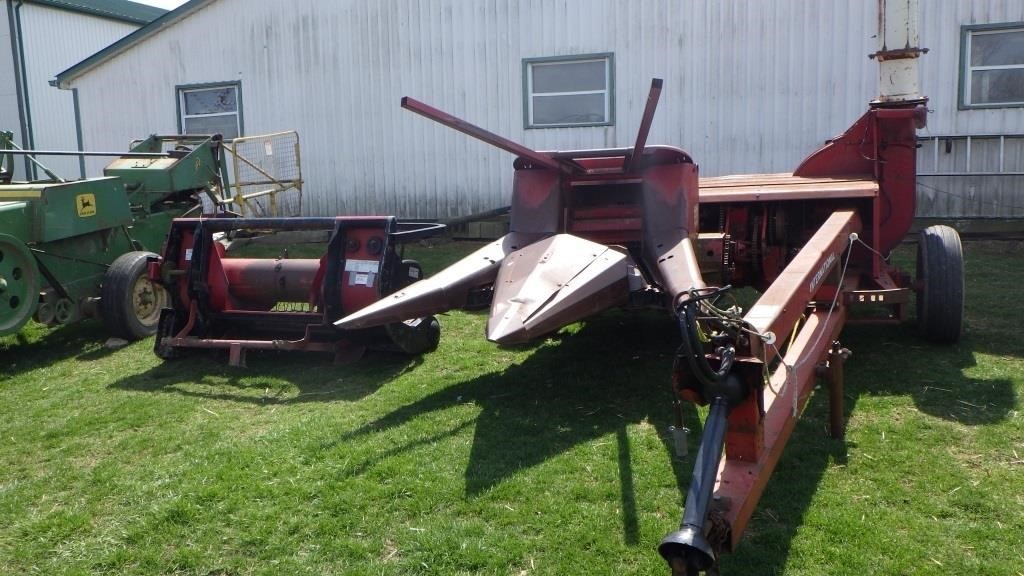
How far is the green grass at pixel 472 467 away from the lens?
11.4 ft

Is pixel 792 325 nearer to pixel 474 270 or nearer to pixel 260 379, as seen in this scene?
pixel 474 270

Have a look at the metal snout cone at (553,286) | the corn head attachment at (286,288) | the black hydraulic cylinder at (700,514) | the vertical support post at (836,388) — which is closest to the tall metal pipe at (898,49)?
the metal snout cone at (553,286)

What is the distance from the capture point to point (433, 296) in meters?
5.18

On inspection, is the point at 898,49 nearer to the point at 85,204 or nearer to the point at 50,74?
the point at 85,204

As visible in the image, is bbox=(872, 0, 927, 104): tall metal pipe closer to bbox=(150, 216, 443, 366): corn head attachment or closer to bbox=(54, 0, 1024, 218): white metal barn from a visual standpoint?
bbox=(150, 216, 443, 366): corn head attachment

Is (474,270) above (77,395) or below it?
above

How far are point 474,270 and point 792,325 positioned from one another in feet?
7.40

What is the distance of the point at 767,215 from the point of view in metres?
6.34

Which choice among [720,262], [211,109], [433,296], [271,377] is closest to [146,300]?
[271,377]

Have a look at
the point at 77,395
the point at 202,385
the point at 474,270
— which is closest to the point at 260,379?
the point at 202,385

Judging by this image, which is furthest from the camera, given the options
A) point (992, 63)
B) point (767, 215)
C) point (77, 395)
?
point (992, 63)

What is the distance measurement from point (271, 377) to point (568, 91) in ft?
23.4

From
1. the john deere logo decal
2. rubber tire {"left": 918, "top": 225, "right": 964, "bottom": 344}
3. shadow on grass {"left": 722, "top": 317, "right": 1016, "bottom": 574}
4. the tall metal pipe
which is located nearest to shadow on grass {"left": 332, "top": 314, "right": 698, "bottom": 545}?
shadow on grass {"left": 722, "top": 317, "right": 1016, "bottom": 574}

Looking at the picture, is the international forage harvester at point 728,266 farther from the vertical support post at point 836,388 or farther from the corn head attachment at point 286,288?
the corn head attachment at point 286,288
